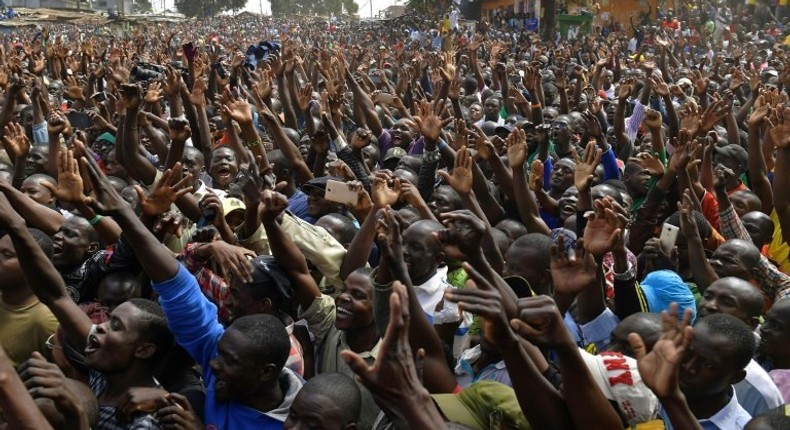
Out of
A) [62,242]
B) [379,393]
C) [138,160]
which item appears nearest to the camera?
[379,393]

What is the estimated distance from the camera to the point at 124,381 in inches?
105

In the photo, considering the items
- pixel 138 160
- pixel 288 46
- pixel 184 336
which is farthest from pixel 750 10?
pixel 184 336

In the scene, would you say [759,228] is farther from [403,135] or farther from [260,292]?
[403,135]

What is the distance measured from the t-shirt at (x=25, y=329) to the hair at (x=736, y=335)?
2.43 m

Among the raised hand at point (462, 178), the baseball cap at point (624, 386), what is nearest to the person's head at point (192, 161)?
the raised hand at point (462, 178)

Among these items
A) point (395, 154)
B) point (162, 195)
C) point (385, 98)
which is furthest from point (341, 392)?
point (385, 98)

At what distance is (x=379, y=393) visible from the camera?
184 centimetres

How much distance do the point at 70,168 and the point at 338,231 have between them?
1348mm

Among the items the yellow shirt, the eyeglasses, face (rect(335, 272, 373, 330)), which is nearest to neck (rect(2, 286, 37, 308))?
the eyeglasses

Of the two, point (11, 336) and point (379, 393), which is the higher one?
point (379, 393)

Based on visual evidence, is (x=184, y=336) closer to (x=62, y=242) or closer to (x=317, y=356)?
(x=317, y=356)

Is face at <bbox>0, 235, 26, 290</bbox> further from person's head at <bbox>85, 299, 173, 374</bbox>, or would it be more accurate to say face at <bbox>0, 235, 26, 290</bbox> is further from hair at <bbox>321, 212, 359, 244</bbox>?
hair at <bbox>321, 212, 359, 244</bbox>

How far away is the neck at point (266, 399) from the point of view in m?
2.63

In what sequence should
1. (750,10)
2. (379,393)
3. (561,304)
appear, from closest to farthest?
(379,393) < (561,304) < (750,10)
